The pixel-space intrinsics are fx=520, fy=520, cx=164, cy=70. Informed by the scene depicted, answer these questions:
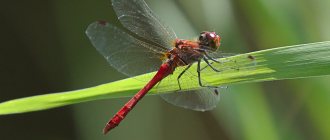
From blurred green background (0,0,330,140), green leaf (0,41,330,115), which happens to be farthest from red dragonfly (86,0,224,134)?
blurred green background (0,0,330,140)

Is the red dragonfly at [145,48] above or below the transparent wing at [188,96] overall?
above

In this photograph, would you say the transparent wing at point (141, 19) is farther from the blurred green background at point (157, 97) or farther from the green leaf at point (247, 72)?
the blurred green background at point (157, 97)

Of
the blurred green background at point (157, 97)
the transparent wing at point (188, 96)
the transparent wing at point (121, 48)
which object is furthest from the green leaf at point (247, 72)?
the blurred green background at point (157, 97)

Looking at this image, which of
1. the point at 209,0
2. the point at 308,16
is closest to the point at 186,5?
the point at 209,0

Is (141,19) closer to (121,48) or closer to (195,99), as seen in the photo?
(121,48)

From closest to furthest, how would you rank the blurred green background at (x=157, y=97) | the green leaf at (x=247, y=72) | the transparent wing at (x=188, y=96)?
the green leaf at (x=247, y=72) → the transparent wing at (x=188, y=96) → the blurred green background at (x=157, y=97)

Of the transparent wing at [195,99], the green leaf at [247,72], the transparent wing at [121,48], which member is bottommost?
the transparent wing at [195,99]

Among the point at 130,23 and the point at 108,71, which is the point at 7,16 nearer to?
the point at 108,71
